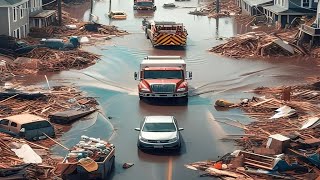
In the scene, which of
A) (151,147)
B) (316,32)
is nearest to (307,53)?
(316,32)

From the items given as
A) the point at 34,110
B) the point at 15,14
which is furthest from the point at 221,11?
the point at 34,110

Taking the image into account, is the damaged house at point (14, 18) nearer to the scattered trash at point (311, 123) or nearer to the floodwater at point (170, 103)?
the floodwater at point (170, 103)

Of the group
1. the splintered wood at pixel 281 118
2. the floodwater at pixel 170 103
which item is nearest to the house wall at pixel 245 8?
the floodwater at pixel 170 103

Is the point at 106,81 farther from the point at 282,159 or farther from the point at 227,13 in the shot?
the point at 227,13

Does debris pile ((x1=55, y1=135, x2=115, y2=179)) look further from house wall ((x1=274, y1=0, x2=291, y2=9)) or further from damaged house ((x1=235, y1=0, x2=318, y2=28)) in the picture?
house wall ((x1=274, y1=0, x2=291, y2=9))

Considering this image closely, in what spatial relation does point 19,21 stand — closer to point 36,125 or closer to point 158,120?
point 36,125
